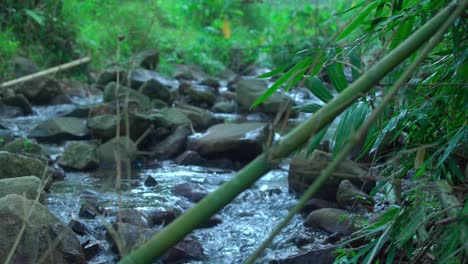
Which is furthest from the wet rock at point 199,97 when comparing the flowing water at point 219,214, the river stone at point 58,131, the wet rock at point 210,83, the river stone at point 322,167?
the river stone at point 322,167

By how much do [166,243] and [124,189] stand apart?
11.6 ft

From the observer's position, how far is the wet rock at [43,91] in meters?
7.53

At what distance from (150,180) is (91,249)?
157cm

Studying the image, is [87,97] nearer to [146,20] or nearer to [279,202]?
[146,20]

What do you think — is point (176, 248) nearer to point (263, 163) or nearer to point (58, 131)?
point (263, 163)

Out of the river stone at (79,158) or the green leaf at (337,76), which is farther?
the river stone at (79,158)

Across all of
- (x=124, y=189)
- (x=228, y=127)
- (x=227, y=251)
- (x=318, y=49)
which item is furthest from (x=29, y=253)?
(x=228, y=127)

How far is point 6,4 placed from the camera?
8586 mm

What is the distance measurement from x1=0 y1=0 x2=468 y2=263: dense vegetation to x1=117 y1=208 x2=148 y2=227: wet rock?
34.2 inches

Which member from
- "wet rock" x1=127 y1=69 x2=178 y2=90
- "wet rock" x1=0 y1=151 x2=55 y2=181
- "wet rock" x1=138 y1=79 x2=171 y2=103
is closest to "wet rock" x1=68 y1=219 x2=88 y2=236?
"wet rock" x1=0 y1=151 x2=55 y2=181

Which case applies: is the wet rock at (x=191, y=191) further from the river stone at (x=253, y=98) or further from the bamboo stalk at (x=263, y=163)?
the river stone at (x=253, y=98)

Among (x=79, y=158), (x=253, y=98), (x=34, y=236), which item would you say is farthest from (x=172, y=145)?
(x=34, y=236)

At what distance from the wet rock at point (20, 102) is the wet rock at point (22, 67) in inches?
23.9

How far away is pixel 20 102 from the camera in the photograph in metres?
7.05
